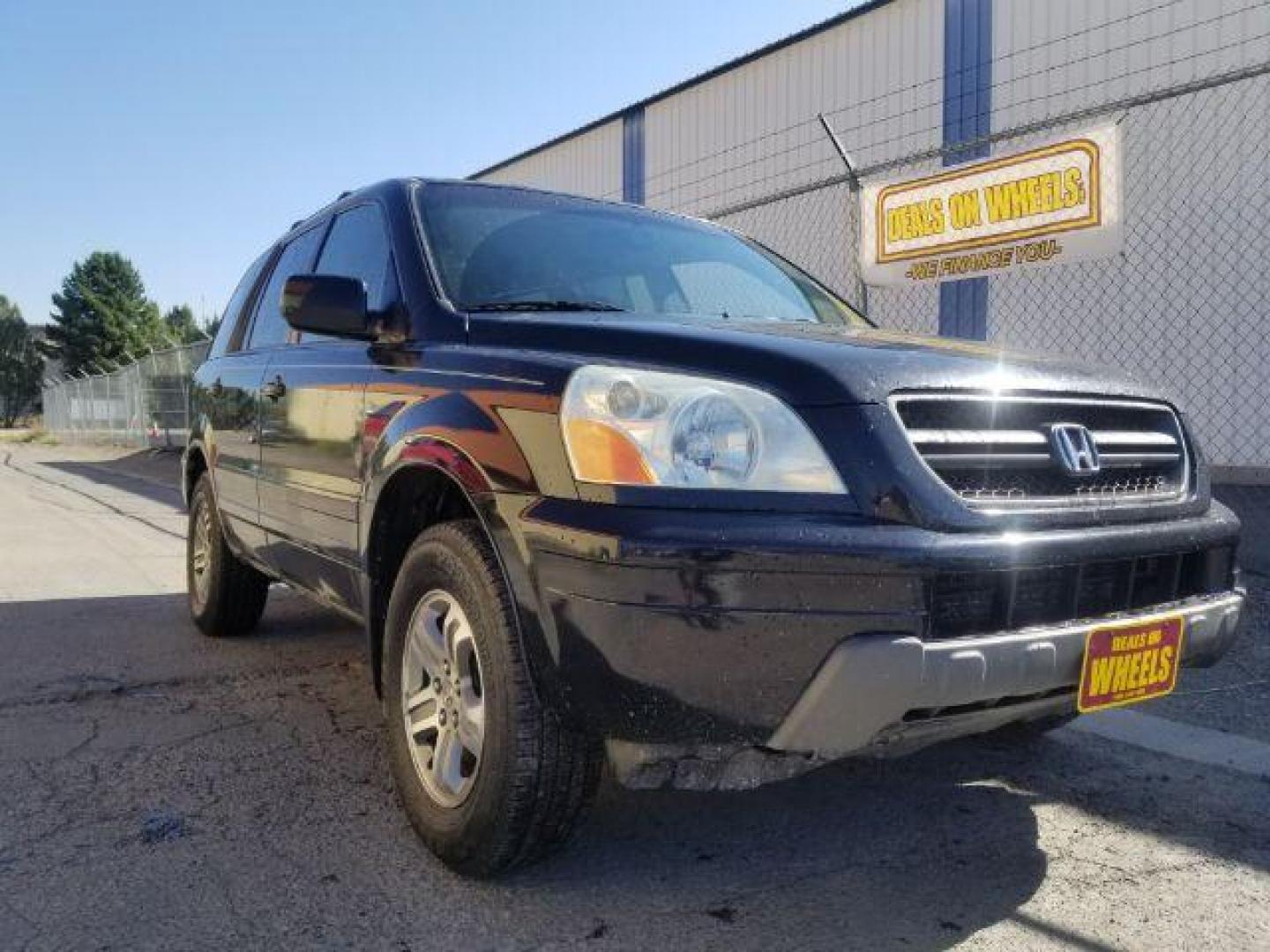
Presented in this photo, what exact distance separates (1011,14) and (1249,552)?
6612 millimetres

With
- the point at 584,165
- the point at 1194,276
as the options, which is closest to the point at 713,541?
the point at 1194,276

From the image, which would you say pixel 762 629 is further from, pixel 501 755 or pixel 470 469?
pixel 470 469

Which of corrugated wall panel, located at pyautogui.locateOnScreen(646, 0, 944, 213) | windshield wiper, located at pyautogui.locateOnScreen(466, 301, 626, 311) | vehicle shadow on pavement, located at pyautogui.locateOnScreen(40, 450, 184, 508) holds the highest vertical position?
corrugated wall panel, located at pyautogui.locateOnScreen(646, 0, 944, 213)

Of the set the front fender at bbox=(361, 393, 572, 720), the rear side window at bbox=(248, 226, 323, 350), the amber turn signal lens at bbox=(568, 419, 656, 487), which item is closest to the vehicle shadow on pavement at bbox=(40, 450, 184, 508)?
the rear side window at bbox=(248, 226, 323, 350)

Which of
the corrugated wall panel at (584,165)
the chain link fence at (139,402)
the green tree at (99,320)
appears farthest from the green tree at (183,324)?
the corrugated wall panel at (584,165)

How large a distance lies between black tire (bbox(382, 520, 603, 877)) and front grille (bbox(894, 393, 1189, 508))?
987 mm

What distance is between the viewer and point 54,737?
369 centimetres

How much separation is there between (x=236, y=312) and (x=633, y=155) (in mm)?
10424

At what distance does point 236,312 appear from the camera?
5352mm

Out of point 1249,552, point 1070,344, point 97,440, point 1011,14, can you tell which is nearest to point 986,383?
point 1249,552

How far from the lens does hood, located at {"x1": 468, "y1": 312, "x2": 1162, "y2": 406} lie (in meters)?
2.31

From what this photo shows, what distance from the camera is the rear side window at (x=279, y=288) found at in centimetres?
437

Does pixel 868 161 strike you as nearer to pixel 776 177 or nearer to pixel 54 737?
pixel 776 177

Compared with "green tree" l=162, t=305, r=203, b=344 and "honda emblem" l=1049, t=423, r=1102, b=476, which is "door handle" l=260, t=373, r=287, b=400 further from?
"green tree" l=162, t=305, r=203, b=344
